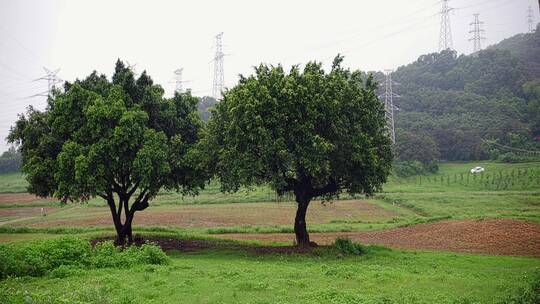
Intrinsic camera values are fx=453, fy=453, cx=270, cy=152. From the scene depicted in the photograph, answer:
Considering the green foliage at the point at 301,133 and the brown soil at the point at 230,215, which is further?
the brown soil at the point at 230,215

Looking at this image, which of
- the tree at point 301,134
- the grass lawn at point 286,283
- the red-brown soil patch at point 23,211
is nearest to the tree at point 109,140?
the tree at point 301,134

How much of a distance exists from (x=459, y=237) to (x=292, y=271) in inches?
706

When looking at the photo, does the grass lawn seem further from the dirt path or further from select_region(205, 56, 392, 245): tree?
select_region(205, 56, 392, 245): tree

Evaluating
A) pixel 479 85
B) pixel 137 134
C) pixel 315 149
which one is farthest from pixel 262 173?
pixel 479 85

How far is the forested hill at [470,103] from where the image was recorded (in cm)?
9350

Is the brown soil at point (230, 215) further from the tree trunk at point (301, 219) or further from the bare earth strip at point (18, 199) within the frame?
the tree trunk at point (301, 219)

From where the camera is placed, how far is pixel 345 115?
27.3 m

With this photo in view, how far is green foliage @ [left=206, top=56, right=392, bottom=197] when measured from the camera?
2558 cm

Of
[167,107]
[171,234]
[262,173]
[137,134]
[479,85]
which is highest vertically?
[479,85]

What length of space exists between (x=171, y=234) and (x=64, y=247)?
1544 centimetres

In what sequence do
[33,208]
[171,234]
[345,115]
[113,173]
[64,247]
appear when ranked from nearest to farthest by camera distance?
[64,247] < [345,115] < [113,173] < [171,234] < [33,208]

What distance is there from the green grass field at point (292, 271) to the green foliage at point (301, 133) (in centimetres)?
228

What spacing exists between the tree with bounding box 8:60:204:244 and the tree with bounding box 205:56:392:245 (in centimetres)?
354

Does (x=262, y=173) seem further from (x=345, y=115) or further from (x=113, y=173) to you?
(x=113, y=173)
